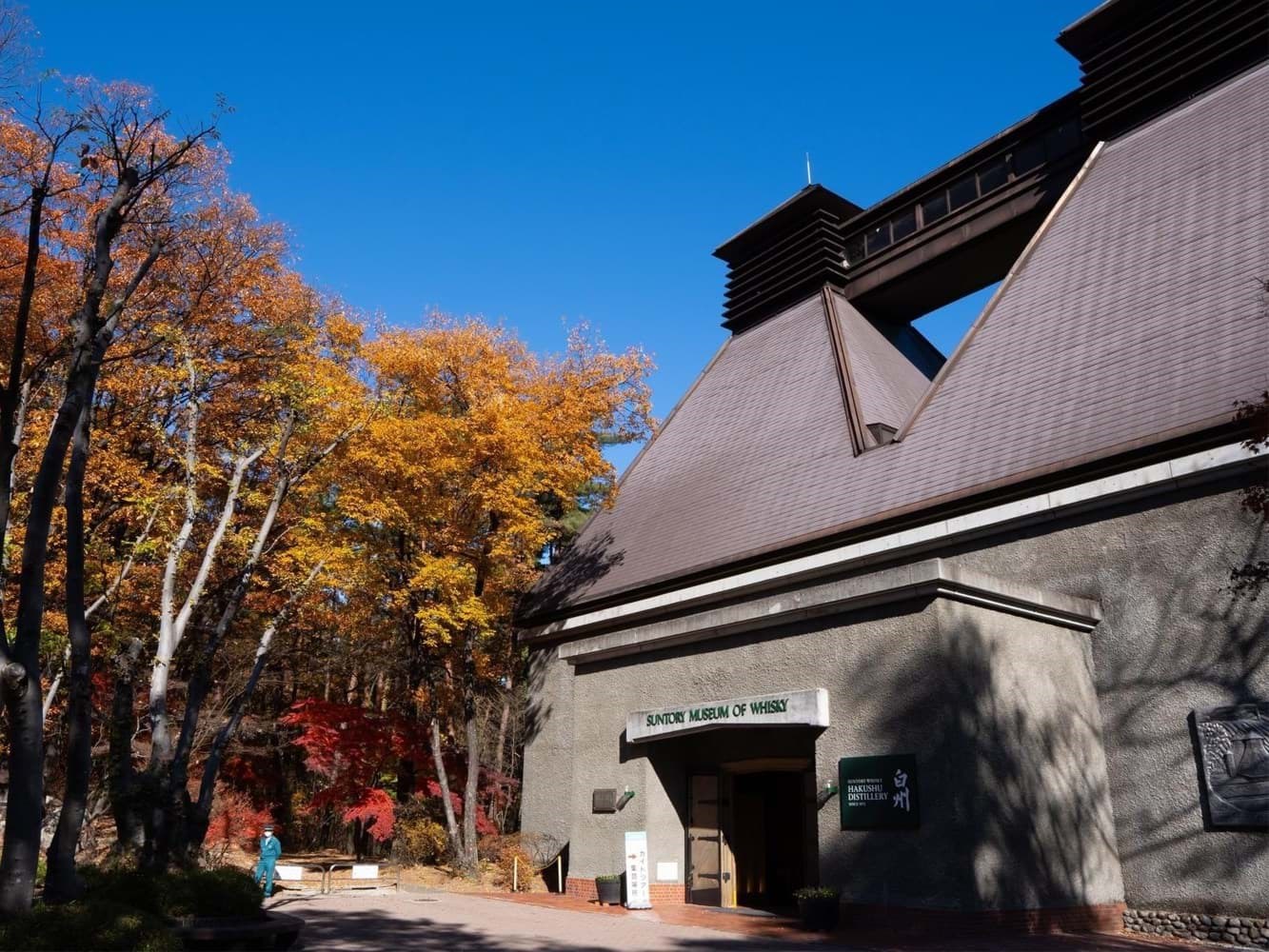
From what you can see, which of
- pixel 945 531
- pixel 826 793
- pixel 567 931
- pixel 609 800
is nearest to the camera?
pixel 567 931

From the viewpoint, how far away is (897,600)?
46.5 ft

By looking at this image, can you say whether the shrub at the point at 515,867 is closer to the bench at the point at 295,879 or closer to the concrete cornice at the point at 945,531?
the bench at the point at 295,879

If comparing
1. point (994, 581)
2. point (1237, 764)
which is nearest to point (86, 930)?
point (994, 581)

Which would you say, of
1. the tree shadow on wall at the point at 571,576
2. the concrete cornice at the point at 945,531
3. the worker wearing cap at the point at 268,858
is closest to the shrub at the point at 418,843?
the tree shadow on wall at the point at 571,576

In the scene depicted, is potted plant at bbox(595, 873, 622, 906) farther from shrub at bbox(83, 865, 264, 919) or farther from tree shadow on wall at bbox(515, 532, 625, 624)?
shrub at bbox(83, 865, 264, 919)

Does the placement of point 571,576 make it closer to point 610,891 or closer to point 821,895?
point 610,891

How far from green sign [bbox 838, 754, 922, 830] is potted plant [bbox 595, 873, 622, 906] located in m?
5.30

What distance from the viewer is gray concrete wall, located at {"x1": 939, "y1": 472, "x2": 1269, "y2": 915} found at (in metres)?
13.3

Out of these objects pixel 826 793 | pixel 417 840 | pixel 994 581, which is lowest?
pixel 417 840

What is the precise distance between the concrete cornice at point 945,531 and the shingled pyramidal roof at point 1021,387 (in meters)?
0.33

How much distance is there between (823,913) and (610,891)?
16.9 feet

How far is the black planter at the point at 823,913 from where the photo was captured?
13656 millimetres

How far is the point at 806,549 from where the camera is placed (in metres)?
18.5

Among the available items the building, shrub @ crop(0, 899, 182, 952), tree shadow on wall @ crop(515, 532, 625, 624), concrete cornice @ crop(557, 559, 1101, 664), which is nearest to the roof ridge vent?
the building
